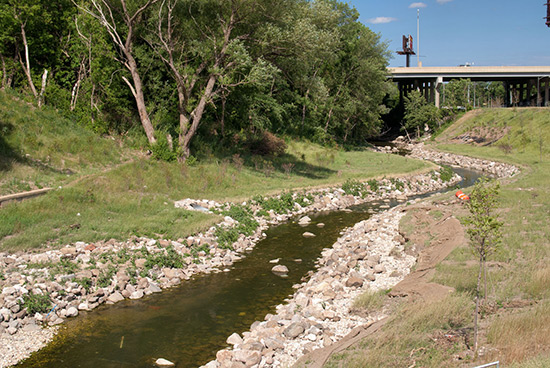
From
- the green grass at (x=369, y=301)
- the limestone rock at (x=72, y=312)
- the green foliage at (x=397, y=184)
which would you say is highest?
the green foliage at (x=397, y=184)

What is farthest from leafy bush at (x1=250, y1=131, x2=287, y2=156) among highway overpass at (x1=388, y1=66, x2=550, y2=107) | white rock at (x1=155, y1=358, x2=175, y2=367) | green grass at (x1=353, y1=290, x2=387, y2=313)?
highway overpass at (x1=388, y1=66, x2=550, y2=107)

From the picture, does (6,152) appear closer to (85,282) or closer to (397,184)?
(85,282)

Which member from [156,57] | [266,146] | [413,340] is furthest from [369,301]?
[156,57]

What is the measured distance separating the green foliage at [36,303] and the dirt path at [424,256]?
7.79 metres

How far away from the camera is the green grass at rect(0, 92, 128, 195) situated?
23172mm

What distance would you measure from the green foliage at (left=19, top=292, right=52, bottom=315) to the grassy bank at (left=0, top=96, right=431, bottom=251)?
12.9 feet

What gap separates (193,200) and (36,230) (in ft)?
29.6

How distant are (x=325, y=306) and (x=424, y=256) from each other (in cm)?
581

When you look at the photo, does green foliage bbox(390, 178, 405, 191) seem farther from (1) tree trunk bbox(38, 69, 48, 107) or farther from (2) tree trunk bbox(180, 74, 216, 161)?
(1) tree trunk bbox(38, 69, 48, 107)

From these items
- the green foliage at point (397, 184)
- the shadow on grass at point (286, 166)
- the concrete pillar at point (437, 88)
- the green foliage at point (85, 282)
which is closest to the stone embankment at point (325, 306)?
the green foliage at point (85, 282)

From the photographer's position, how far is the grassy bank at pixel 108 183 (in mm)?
19609

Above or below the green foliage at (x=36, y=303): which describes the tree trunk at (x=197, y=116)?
above

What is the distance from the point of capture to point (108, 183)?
2475 cm

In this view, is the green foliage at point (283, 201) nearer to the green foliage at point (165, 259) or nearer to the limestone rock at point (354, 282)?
the green foliage at point (165, 259)
